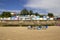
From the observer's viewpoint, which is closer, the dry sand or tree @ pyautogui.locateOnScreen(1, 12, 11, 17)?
the dry sand

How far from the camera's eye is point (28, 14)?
25.3 metres

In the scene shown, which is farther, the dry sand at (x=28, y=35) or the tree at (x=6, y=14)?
the tree at (x=6, y=14)

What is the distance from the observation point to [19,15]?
24625 millimetres

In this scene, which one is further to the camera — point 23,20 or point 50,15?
point 50,15

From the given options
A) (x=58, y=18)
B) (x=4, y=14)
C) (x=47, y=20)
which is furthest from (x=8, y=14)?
(x=58, y=18)

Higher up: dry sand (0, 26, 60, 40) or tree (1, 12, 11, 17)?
tree (1, 12, 11, 17)

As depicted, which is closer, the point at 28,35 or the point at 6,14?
the point at 28,35

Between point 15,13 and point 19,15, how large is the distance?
122 cm

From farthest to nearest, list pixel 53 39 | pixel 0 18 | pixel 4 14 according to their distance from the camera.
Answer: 1. pixel 4 14
2. pixel 0 18
3. pixel 53 39

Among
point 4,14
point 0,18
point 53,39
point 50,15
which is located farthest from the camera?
point 50,15

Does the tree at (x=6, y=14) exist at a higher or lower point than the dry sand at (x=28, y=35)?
higher

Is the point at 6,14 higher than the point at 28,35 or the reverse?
higher

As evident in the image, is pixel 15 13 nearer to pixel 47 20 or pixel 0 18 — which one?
pixel 0 18

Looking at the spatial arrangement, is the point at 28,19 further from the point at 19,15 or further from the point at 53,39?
the point at 53,39
